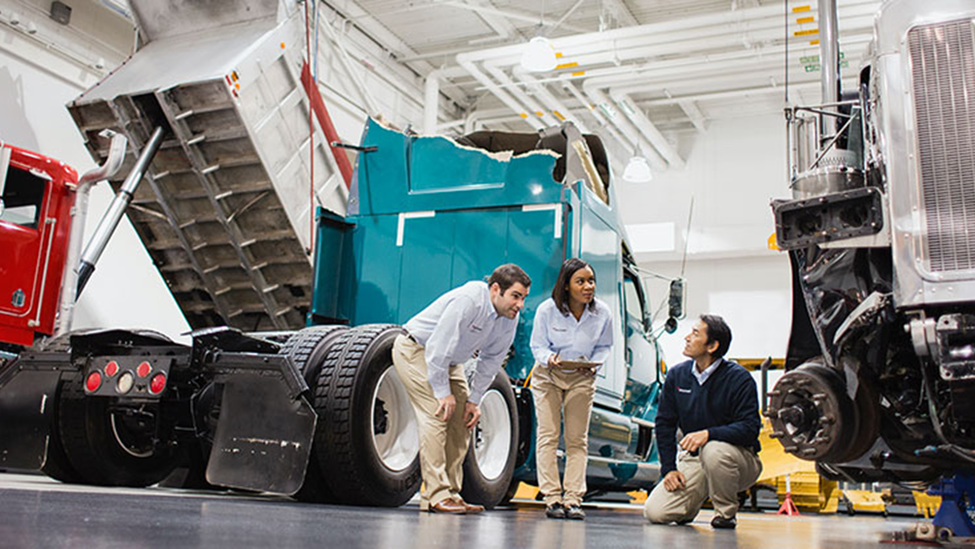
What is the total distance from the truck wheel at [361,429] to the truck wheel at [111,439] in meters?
1.33

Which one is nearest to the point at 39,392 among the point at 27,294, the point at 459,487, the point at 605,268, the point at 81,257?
the point at 27,294

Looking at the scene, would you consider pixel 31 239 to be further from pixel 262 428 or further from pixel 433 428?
pixel 433 428

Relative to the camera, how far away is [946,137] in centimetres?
345

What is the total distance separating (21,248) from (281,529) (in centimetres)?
482

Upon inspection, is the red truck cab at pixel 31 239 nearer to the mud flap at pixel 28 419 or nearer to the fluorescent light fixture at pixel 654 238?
the mud flap at pixel 28 419

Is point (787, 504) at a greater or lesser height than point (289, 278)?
lesser

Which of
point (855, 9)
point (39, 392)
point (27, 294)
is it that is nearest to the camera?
point (39, 392)

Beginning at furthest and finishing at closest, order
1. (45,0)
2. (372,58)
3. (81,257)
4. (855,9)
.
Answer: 1. (372,58)
2. (855,9)
3. (45,0)
4. (81,257)

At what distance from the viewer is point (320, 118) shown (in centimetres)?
802

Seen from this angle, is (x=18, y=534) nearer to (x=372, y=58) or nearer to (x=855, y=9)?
(x=855, y=9)

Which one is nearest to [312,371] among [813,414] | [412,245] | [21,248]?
[412,245]

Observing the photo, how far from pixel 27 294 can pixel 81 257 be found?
70 cm

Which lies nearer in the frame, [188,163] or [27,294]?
[27,294]

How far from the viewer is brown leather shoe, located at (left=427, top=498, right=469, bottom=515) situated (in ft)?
16.2
